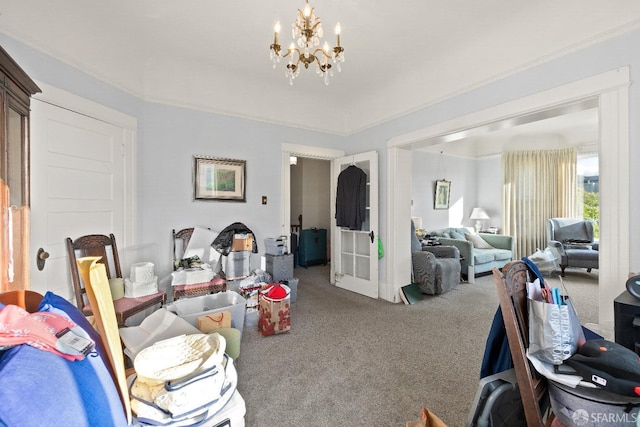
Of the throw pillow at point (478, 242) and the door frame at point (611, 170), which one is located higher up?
the door frame at point (611, 170)

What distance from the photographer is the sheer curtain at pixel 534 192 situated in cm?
571

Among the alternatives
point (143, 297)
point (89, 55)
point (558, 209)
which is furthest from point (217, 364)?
point (558, 209)

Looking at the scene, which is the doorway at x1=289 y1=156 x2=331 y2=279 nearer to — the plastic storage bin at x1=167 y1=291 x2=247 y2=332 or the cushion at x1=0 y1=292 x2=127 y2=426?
the plastic storage bin at x1=167 y1=291 x2=247 y2=332

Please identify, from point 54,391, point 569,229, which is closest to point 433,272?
point 569,229

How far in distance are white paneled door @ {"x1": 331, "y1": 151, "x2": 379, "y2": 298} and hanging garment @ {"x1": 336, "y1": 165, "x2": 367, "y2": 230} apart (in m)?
0.08

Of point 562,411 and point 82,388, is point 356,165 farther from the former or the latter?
point 82,388

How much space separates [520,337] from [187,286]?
8.98ft

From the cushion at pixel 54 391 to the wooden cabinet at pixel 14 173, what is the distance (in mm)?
790

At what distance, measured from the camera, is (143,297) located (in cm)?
251

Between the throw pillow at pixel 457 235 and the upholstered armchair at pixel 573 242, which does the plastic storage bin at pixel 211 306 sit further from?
the upholstered armchair at pixel 573 242

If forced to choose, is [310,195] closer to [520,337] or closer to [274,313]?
[274,313]

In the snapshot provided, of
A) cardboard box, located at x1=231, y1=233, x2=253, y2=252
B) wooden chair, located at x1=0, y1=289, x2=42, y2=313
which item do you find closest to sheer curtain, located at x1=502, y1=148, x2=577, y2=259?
cardboard box, located at x1=231, y1=233, x2=253, y2=252

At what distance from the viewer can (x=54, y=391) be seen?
0.69 metres

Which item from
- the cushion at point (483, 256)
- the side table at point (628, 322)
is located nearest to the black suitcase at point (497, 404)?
the side table at point (628, 322)
